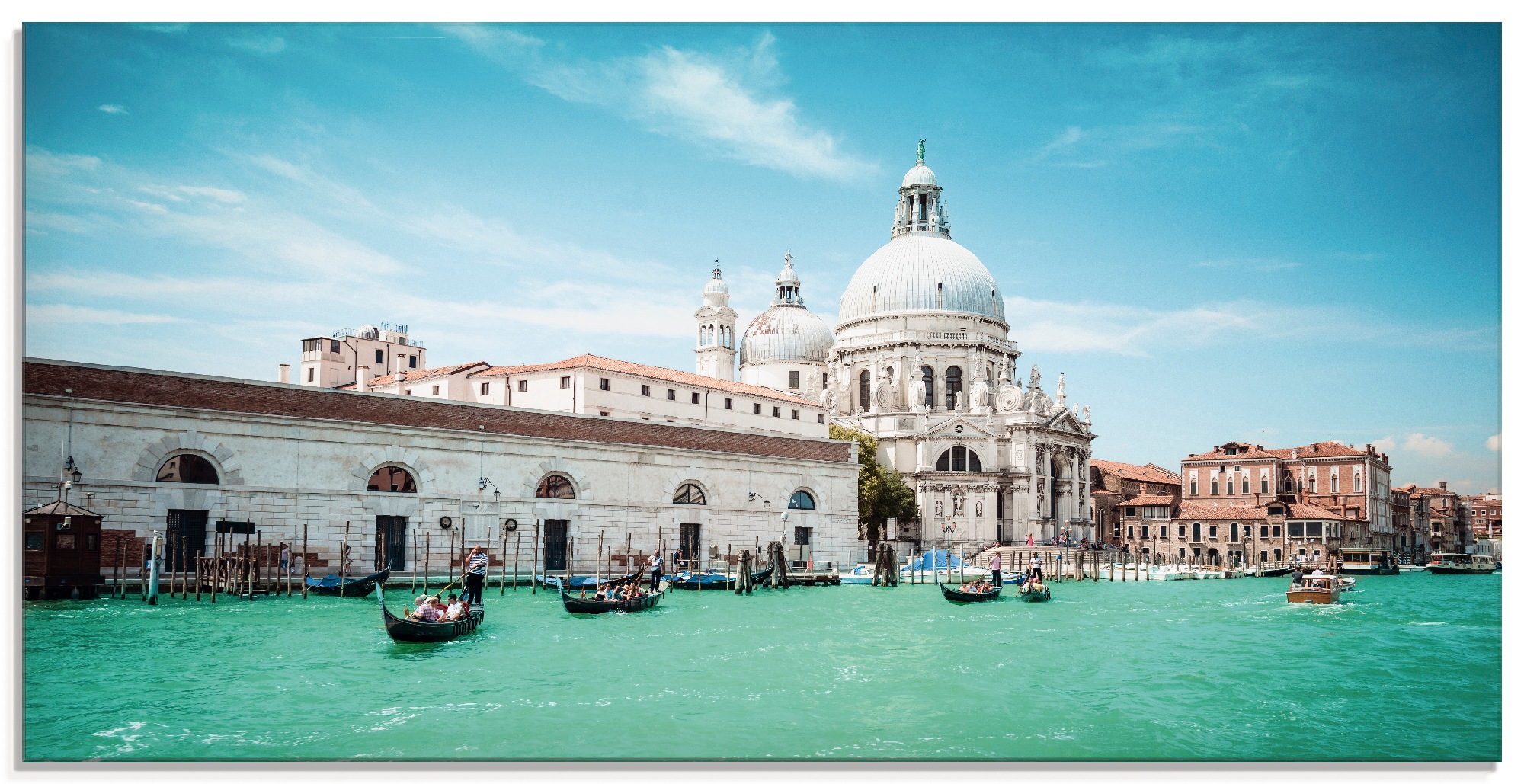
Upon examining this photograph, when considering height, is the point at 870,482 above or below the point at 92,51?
below

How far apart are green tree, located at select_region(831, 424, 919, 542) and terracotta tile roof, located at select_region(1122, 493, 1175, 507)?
486 inches

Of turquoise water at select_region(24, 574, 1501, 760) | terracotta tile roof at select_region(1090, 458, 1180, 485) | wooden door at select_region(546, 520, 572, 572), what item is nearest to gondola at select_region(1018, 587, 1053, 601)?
turquoise water at select_region(24, 574, 1501, 760)

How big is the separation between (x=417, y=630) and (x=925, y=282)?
36.4 metres

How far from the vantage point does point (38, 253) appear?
862cm

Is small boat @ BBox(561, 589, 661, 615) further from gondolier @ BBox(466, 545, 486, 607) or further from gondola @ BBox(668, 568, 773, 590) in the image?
gondola @ BBox(668, 568, 773, 590)

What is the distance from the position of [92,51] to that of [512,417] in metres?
13.6

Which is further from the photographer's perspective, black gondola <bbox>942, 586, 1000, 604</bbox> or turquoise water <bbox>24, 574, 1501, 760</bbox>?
black gondola <bbox>942, 586, 1000, 604</bbox>

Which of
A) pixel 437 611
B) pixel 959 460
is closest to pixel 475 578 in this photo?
pixel 437 611

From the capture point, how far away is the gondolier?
15031mm

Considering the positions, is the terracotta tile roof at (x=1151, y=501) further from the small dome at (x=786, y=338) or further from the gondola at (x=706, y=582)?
the gondola at (x=706, y=582)

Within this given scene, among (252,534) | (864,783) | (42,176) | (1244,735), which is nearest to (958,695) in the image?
(1244,735)

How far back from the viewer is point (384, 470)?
66.4ft

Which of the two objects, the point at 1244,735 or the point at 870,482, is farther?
the point at 870,482

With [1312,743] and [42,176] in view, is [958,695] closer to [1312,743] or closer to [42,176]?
[1312,743]
